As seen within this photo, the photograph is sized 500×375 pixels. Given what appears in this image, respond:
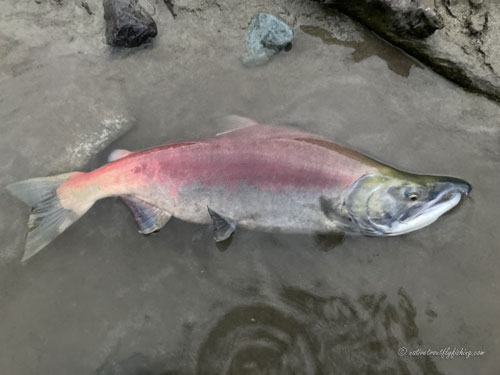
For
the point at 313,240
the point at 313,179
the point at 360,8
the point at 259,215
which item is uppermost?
the point at 360,8

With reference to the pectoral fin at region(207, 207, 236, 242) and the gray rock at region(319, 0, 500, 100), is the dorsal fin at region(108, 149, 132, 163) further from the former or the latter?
the gray rock at region(319, 0, 500, 100)

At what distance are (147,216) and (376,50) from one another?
2.66 metres

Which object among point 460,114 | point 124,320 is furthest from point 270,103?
point 124,320

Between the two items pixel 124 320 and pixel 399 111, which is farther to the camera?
pixel 399 111

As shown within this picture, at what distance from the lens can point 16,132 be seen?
11.4ft

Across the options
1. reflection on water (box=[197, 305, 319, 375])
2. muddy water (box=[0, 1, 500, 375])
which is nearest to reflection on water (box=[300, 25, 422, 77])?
muddy water (box=[0, 1, 500, 375])

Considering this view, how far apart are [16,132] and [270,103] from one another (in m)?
2.37

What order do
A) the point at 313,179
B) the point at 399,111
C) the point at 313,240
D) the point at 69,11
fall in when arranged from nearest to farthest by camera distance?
the point at 313,179, the point at 313,240, the point at 399,111, the point at 69,11

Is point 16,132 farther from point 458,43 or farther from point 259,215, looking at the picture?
point 458,43

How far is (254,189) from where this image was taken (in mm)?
3023

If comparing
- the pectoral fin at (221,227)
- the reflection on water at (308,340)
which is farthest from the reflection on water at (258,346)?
the pectoral fin at (221,227)

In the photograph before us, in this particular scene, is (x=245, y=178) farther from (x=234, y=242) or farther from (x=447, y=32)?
(x=447, y=32)

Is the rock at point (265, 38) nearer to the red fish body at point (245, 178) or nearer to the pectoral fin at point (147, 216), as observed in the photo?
the red fish body at point (245, 178)

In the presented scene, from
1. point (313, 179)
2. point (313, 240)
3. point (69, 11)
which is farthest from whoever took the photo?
point (69, 11)
